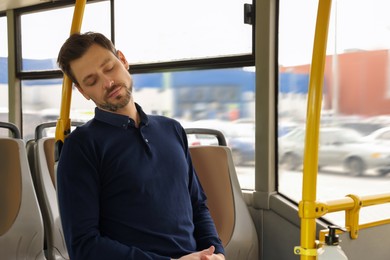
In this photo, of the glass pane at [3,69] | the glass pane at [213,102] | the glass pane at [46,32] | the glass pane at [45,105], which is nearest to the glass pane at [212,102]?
the glass pane at [213,102]

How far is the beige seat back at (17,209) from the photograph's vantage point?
246 centimetres

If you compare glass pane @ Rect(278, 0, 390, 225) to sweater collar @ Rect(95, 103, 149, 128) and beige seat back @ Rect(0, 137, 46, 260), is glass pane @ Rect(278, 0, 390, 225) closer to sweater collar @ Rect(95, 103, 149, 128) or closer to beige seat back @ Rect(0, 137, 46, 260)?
sweater collar @ Rect(95, 103, 149, 128)

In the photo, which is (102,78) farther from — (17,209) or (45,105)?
(45,105)

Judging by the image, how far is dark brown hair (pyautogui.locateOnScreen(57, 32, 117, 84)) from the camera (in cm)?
136

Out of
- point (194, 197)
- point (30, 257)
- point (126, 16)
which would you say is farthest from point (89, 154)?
point (126, 16)

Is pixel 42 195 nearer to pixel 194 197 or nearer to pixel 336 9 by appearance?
pixel 194 197

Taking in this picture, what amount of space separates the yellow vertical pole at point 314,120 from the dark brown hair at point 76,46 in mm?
633

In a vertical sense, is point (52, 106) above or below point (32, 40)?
below

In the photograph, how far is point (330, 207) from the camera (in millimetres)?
1169

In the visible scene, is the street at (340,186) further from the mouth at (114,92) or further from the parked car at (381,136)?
the mouth at (114,92)

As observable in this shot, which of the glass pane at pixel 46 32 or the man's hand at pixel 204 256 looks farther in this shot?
the glass pane at pixel 46 32

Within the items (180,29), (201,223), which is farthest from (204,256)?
(180,29)

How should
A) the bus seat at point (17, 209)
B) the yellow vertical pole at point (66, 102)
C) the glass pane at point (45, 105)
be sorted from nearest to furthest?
the yellow vertical pole at point (66, 102), the bus seat at point (17, 209), the glass pane at point (45, 105)

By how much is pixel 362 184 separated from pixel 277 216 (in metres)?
0.60
